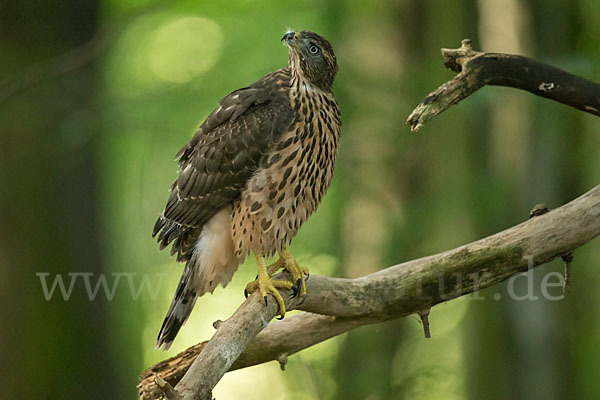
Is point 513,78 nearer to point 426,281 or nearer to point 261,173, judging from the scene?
point 426,281

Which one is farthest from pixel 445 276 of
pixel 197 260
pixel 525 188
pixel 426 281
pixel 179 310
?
pixel 525 188

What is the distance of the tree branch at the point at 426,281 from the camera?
152 inches

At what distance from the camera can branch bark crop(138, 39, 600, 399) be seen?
3.52m

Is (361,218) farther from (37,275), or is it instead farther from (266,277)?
(266,277)

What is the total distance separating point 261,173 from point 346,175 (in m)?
4.22

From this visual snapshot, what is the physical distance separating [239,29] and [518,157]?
4484 millimetres

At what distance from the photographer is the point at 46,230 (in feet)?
20.9

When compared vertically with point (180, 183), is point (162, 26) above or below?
above

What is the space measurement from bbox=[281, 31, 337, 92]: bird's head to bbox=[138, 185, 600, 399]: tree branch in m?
1.15

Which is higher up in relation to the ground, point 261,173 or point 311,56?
point 311,56

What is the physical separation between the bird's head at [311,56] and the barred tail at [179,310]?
1.33 meters

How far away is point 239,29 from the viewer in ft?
31.4

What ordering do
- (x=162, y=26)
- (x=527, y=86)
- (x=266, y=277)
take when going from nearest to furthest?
(x=527, y=86), (x=266, y=277), (x=162, y=26)

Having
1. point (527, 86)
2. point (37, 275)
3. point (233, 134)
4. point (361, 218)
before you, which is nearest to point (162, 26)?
point (361, 218)
